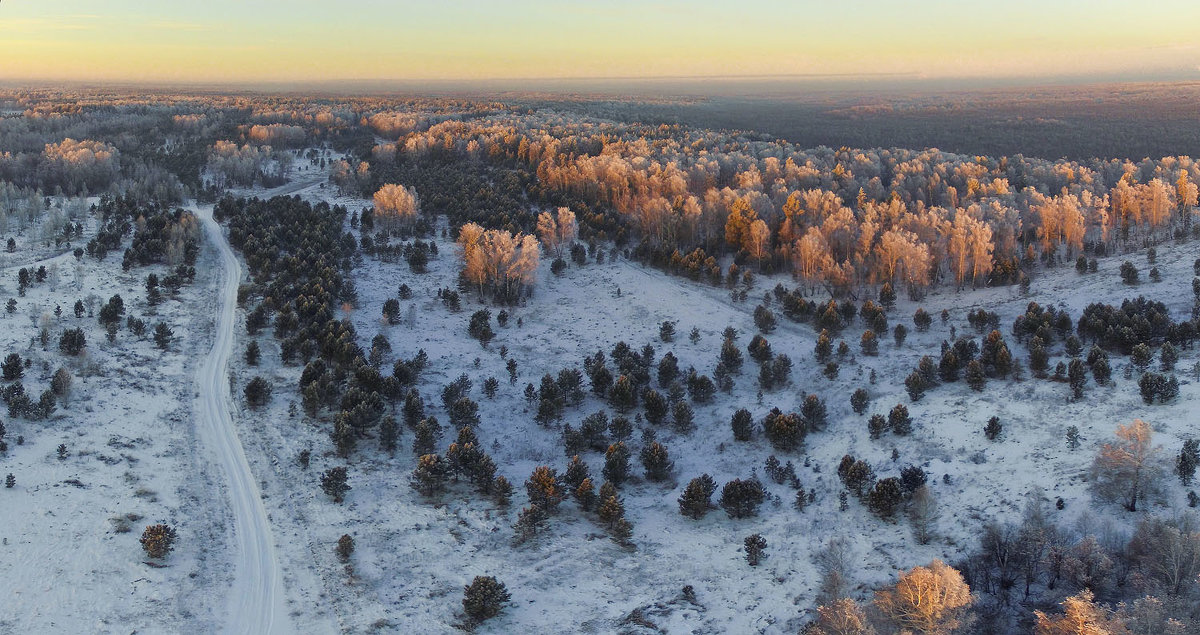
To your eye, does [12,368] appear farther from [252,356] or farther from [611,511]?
[611,511]

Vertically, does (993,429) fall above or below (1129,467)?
below

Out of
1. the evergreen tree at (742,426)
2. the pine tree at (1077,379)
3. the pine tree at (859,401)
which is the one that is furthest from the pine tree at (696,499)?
the pine tree at (1077,379)

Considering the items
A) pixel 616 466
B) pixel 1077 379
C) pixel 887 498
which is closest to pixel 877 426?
pixel 887 498

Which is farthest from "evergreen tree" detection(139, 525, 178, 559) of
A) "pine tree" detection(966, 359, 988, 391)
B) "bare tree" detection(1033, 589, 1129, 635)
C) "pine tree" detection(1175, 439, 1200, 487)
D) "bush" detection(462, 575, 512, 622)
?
"pine tree" detection(966, 359, 988, 391)

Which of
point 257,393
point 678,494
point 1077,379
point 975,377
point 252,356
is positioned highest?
point 1077,379

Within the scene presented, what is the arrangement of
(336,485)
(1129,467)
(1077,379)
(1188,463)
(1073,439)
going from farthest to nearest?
(1077,379) < (1073,439) < (336,485) < (1188,463) < (1129,467)

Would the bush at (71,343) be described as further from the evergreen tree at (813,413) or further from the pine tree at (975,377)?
the pine tree at (975,377)

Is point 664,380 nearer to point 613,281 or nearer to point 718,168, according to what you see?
point 613,281

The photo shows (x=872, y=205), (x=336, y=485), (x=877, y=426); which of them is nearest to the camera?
(x=336, y=485)
